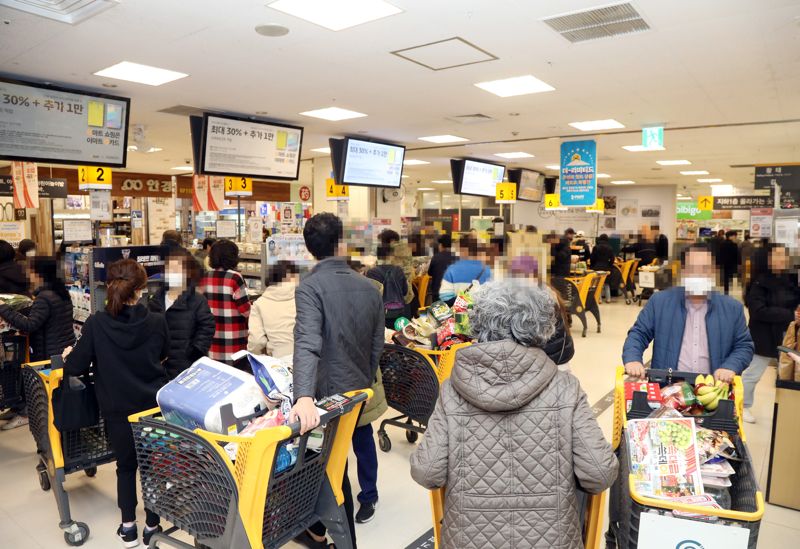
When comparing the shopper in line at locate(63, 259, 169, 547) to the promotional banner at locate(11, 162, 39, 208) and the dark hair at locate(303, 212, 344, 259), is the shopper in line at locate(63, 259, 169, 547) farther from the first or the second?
the promotional banner at locate(11, 162, 39, 208)

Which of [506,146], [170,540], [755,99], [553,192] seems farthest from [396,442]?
[553,192]

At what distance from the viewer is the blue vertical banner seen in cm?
992

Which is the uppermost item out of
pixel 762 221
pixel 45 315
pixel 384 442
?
pixel 762 221

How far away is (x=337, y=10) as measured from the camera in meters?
3.88

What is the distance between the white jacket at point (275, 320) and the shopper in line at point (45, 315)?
1797mm

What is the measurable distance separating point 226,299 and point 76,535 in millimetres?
1548

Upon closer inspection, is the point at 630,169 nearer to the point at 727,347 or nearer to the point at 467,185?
the point at 467,185

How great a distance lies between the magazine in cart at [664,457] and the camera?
1940mm

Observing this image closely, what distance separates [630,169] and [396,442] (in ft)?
40.1

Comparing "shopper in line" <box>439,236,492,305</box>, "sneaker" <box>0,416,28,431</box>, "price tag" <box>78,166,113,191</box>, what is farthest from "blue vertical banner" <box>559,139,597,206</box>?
"sneaker" <box>0,416,28,431</box>

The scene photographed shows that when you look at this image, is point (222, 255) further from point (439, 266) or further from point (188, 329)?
point (439, 266)

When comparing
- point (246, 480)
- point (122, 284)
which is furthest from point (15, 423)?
point (246, 480)

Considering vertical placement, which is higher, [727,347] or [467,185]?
[467,185]

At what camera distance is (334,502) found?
7.99ft
